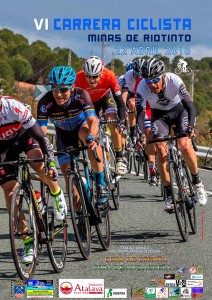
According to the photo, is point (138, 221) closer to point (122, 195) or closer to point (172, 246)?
point (172, 246)

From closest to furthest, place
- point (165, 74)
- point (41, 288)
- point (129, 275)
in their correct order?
1. point (41, 288)
2. point (129, 275)
3. point (165, 74)

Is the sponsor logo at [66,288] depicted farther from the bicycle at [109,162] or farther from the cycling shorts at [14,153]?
the bicycle at [109,162]

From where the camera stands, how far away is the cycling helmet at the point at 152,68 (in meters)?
8.73

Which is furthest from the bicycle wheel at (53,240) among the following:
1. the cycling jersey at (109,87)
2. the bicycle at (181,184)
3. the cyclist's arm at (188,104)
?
the cycling jersey at (109,87)

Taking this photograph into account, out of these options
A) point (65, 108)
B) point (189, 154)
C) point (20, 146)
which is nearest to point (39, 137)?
point (20, 146)

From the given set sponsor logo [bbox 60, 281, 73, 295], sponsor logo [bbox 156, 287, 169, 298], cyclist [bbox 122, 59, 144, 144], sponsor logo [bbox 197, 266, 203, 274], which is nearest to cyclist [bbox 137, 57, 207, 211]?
sponsor logo [bbox 197, 266, 203, 274]

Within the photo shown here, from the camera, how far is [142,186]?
1377 centimetres

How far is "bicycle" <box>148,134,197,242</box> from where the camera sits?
872 cm

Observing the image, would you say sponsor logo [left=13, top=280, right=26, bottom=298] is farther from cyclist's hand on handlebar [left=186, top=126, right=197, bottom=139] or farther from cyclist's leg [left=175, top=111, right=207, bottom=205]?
cyclist's leg [left=175, top=111, right=207, bottom=205]

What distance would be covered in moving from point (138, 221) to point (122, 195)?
248cm

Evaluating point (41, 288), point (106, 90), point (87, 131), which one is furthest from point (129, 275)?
point (106, 90)

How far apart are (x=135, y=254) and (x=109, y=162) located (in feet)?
11.5

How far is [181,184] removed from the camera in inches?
350

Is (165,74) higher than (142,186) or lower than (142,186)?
higher
